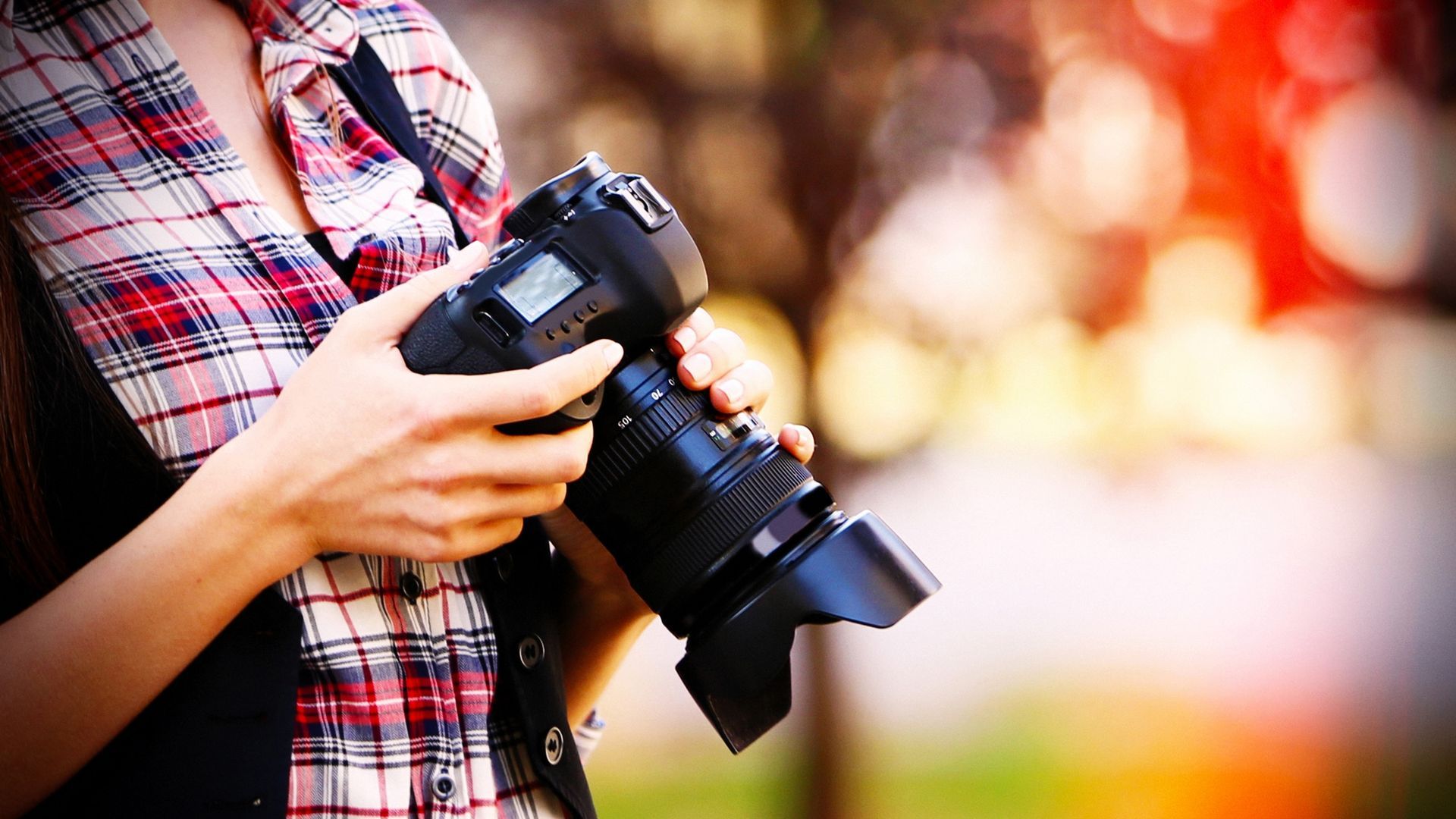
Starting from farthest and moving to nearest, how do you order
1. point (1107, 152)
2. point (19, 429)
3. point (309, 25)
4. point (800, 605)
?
point (1107, 152) < point (309, 25) < point (800, 605) < point (19, 429)

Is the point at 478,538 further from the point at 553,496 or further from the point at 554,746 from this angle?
the point at 554,746

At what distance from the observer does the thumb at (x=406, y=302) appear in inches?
24.5

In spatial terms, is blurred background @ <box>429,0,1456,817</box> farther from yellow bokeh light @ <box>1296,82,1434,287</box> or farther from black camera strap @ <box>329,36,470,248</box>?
black camera strap @ <box>329,36,470,248</box>

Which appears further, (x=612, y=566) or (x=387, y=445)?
(x=612, y=566)

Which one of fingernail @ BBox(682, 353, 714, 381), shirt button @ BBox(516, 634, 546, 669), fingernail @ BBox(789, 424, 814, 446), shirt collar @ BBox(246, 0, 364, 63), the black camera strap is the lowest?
shirt button @ BBox(516, 634, 546, 669)

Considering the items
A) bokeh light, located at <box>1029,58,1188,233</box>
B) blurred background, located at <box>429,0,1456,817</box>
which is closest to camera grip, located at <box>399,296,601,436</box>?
blurred background, located at <box>429,0,1456,817</box>

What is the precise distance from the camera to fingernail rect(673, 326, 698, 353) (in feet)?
2.44

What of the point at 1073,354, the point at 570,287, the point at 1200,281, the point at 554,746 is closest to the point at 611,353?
the point at 570,287

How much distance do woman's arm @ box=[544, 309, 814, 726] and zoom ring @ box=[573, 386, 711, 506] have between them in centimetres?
2

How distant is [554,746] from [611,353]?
0.90ft

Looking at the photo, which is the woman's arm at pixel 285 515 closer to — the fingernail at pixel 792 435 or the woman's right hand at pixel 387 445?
the woman's right hand at pixel 387 445

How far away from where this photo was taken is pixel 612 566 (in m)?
0.84

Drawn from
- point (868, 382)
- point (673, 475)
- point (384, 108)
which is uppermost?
point (384, 108)

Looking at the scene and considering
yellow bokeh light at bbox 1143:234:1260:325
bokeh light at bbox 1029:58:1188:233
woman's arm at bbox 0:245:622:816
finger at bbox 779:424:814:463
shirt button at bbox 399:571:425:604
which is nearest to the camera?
woman's arm at bbox 0:245:622:816
